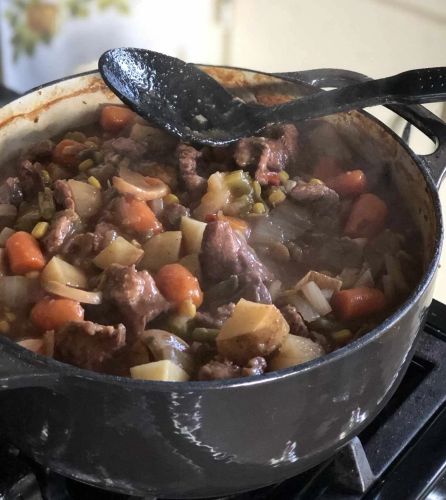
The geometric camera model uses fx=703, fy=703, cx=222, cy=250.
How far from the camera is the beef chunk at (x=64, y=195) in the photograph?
1500mm

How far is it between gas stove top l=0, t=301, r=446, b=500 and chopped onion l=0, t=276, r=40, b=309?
0.85 feet

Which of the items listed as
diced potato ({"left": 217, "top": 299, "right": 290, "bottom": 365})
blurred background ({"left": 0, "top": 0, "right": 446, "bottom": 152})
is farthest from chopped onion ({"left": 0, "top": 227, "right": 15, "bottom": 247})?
blurred background ({"left": 0, "top": 0, "right": 446, "bottom": 152})

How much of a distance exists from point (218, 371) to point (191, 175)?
600 mm

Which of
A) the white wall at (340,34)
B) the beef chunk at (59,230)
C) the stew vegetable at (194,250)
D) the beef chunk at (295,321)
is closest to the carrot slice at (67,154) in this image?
the stew vegetable at (194,250)

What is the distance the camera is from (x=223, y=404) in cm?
95


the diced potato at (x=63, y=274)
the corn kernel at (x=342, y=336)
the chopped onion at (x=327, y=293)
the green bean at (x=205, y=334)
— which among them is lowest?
the diced potato at (x=63, y=274)

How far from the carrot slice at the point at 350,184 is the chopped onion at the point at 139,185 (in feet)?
1.27

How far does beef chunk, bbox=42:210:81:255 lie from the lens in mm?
1412

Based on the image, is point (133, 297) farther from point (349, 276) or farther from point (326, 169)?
point (326, 169)

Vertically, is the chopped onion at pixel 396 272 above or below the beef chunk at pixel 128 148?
above

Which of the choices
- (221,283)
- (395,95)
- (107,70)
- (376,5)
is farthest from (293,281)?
(376,5)

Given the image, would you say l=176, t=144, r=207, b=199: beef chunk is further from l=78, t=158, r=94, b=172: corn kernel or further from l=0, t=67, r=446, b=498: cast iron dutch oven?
l=0, t=67, r=446, b=498: cast iron dutch oven

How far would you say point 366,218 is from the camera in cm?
153

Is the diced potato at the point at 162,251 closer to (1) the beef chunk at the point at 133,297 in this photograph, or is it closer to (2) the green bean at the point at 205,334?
(1) the beef chunk at the point at 133,297
